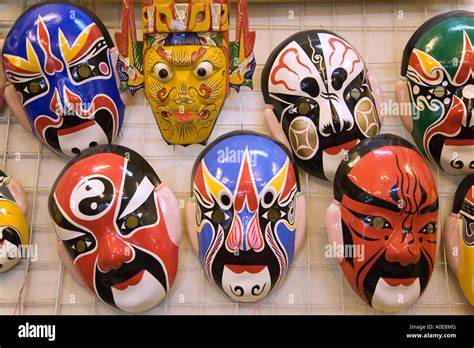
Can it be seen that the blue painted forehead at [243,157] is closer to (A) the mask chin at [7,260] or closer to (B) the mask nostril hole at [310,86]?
(B) the mask nostril hole at [310,86]

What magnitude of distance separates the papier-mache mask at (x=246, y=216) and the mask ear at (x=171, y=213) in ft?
0.14

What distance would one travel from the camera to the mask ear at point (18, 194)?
206cm

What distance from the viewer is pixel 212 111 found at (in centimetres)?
202

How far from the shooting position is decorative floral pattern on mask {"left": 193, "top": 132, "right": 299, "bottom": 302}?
73.6 inches

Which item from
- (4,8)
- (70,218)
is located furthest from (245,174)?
(4,8)

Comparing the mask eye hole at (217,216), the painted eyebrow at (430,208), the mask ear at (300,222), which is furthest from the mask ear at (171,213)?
the painted eyebrow at (430,208)

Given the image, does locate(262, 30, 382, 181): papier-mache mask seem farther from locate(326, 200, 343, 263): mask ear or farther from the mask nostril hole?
locate(326, 200, 343, 263): mask ear

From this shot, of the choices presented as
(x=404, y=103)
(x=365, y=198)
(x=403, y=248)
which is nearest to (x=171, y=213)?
(x=365, y=198)

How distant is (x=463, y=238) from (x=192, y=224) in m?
0.82

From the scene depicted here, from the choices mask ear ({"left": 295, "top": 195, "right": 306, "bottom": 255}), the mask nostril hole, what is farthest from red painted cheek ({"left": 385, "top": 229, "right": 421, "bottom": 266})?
the mask nostril hole

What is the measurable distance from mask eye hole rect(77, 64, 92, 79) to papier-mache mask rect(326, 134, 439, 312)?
84 cm

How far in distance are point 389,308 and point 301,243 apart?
→ 32 cm
